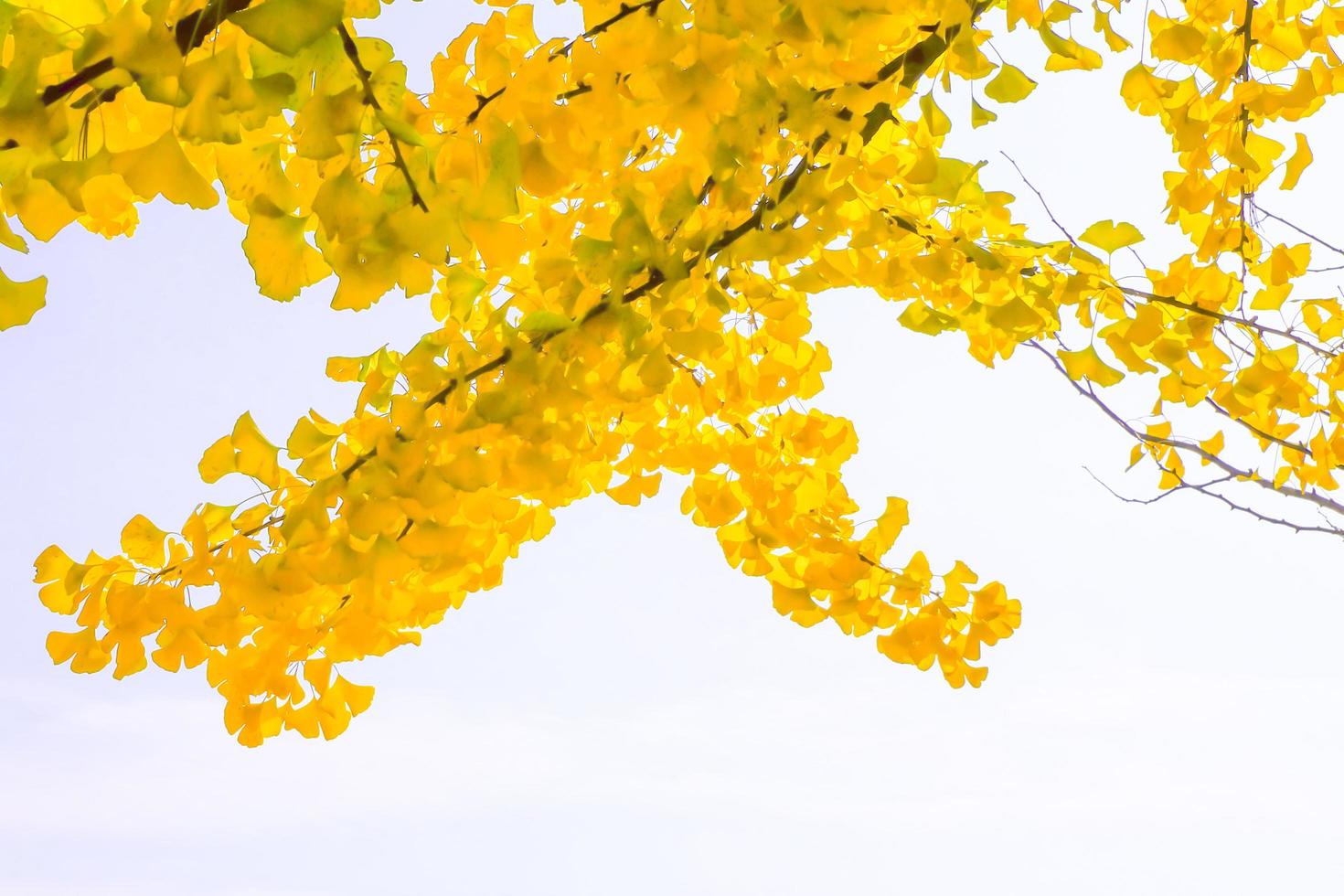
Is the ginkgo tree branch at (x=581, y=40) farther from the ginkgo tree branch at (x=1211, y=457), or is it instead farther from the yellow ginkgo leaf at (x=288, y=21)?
the ginkgo tree branch at (x=1211, y=457)

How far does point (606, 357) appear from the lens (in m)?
0.82

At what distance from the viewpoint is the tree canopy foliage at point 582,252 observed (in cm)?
56

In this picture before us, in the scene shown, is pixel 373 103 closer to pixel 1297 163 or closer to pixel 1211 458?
pixel 1297 163

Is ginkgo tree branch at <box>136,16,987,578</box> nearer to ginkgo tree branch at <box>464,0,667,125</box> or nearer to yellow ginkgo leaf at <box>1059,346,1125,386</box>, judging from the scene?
ginkgo tree branch at <box>464,0,667,125</box>

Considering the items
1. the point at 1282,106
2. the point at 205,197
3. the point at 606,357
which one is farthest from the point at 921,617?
the point at 205,197

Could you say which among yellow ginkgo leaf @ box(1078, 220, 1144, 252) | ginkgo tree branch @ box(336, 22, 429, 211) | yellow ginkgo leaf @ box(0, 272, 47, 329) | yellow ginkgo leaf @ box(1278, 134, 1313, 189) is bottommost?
yellow ginkgo leaf @ box(0, 272, 47, 329)

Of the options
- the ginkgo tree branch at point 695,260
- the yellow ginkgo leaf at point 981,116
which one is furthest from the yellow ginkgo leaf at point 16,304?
the yellow ginkgo leaf at point 981,116

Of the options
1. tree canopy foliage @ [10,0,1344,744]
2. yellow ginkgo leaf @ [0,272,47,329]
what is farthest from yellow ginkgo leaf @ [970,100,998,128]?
yellow ginkgo leaf @ [0,272,47,329]

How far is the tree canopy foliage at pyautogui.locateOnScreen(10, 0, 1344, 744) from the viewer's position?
0.56 meters

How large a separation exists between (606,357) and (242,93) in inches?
13.7

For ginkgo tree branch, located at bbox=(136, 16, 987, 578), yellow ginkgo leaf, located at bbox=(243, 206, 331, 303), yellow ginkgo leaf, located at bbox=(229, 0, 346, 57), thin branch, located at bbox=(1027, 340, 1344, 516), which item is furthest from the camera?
thin branch, located at bbox=(1027, 340, 1344, 516)

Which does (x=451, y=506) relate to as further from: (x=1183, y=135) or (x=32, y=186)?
(x=1183, y=135)

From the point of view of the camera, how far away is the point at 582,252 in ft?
2.59

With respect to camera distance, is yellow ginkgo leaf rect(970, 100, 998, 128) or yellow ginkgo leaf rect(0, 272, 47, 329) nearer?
yellow ginkgo leaf rect(0, 272, 47, 329)
